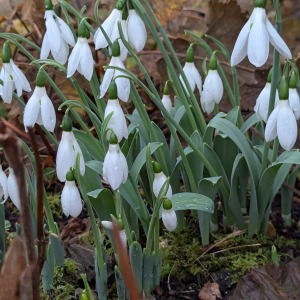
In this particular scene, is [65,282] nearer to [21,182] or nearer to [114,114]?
[114,114]

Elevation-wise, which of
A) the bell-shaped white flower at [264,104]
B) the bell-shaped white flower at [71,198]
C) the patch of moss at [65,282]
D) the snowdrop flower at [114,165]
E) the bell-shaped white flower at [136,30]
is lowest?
the patch of moss at [65,282]

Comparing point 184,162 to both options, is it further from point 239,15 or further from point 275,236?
point 239,15

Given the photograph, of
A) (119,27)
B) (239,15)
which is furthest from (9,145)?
(239,15)

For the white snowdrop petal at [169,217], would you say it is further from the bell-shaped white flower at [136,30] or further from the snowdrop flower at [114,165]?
the bell-shaped white flower at [136,30]

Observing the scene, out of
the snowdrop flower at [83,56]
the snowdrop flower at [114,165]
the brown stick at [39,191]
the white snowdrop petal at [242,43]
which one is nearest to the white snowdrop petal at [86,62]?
the snowdrop flower at [83,56]

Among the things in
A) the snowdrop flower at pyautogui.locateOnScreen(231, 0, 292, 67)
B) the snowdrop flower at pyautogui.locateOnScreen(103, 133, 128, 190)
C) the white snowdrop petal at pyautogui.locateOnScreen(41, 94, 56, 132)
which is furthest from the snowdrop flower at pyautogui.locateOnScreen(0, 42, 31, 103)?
the snowdrop flower at pyautogui.locateOnScreen(231, 0, 292, 67)

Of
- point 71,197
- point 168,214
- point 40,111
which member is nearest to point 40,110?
point 40,111

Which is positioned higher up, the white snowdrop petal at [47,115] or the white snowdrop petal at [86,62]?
the white snowdrop petal at [86,62]
